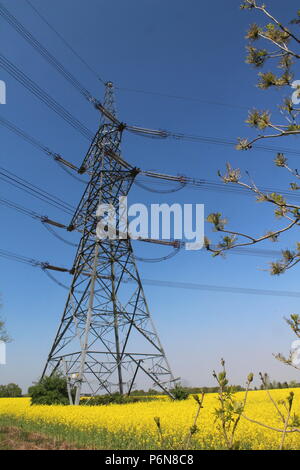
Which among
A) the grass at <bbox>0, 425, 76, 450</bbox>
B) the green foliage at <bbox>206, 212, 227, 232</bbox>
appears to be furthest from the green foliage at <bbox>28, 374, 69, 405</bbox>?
the green foliage at <bbox>206, 212, 227, 232</bbox>

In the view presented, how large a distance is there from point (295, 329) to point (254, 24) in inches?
155

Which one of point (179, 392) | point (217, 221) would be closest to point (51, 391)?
point (179, 392)

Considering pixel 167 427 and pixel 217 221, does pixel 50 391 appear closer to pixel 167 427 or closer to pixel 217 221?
pixel 167 427

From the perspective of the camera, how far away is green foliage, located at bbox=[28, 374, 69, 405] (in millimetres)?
16734

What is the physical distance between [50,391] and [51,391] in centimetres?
6

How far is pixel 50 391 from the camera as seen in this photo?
1706 centimetres

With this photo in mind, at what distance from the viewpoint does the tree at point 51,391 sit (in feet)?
54.9

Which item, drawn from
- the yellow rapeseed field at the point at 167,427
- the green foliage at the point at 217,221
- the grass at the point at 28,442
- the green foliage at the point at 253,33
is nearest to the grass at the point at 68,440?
the grass at the point at 28,442

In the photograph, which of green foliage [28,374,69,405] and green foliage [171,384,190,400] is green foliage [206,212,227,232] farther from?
green foliage [171,384,190,400]

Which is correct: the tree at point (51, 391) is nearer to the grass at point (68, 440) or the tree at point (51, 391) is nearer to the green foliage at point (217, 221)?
the grass at point (68, 440)
